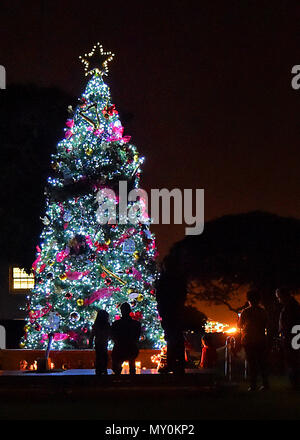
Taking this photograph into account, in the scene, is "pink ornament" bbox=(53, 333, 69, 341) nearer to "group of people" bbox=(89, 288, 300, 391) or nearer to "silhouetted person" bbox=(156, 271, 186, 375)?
"group of people" bbox=(89, 288, 300, 391)

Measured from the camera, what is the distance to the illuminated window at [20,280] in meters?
38.9

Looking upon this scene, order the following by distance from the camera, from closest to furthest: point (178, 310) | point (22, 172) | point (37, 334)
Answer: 1. point (178, 310)
2. point (37, 334)
3. point (22, 172)

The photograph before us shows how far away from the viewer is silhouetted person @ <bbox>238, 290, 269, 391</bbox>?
15.9 meters

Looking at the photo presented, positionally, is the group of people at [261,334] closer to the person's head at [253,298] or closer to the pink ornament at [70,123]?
the person's head at [253,298]

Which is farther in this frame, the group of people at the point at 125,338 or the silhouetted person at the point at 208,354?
the silhouetted person at the point at 208,354

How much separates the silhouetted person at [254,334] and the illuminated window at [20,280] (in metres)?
23.7

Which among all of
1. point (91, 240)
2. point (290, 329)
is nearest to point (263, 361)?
point (290, 329)

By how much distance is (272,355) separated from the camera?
2689 centimetres

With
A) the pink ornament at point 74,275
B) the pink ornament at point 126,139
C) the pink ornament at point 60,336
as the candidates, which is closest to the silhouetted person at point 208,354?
the pink ornament at point 60,336

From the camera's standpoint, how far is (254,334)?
1591 cm
